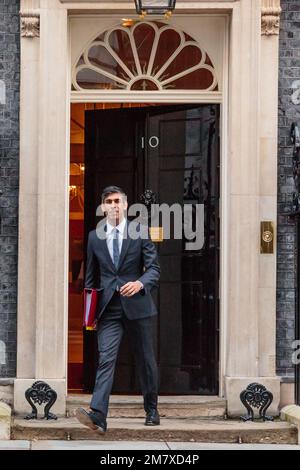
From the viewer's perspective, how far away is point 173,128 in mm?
12898

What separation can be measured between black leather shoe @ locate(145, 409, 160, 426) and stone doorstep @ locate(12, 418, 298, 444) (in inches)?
2.1

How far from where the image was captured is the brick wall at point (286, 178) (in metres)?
12.3

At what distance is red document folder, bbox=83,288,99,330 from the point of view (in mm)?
11070

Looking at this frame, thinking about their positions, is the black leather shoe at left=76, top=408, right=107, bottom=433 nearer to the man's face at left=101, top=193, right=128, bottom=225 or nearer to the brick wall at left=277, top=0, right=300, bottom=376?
the man's face at left=101, top=193, right=128, bottom=225

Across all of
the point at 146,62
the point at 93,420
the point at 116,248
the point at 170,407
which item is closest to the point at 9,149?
the point at 146,62

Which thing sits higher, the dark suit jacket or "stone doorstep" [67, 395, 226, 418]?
the dark suit jacket

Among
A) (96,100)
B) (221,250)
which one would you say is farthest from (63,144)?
(221,250)

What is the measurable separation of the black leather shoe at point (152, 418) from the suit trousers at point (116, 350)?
0.17 ft

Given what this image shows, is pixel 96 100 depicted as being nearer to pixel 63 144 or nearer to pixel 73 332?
pixel 63 144

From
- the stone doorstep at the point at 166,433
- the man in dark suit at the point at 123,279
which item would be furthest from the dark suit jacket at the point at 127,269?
the stone doorstep at the point at 166,433

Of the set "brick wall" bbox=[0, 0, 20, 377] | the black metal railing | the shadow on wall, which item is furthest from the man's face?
the shadow on wall

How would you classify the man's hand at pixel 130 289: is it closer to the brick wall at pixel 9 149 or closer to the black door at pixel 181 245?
the brick wall at pixel 9 149

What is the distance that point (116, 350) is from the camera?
36.2ft

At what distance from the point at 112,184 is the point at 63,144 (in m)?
0.92
